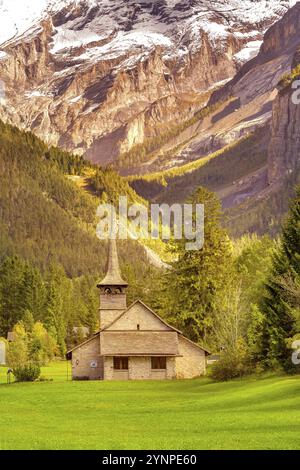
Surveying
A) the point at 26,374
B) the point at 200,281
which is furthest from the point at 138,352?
the point at 26,374

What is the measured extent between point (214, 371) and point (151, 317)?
15.8 meters

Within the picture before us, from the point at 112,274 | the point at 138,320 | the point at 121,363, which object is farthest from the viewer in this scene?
the point at 112,274

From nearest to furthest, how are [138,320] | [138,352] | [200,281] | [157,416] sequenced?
[157,416] → [138,352] → [138,320] → [200,281]

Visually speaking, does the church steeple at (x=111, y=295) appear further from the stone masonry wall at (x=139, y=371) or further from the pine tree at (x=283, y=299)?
the pine tree at (x=283, y=299)

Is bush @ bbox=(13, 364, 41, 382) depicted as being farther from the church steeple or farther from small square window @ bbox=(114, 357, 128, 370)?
the church steeple

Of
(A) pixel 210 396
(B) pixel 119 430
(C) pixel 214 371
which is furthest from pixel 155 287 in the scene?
(B) pixel 119 430

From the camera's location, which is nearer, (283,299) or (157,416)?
(157,416)

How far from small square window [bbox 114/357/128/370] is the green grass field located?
12.3 m

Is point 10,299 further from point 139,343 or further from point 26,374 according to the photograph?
point 26,374

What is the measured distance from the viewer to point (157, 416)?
5231 cm

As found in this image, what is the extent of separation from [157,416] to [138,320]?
1633 inches

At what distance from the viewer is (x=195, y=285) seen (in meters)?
93.3

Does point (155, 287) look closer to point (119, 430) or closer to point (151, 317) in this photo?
point (151, 317)

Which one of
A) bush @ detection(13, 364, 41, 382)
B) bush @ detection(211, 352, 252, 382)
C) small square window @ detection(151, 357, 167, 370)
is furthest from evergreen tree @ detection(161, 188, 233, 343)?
bush @ detection(211, 352, 252, 382)
